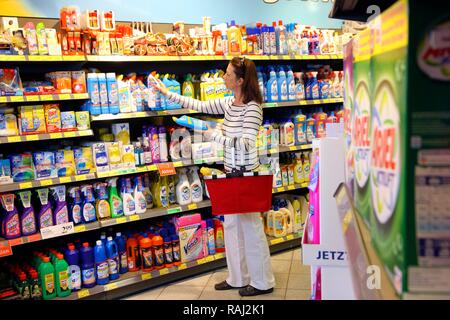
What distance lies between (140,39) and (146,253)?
186 centimetres

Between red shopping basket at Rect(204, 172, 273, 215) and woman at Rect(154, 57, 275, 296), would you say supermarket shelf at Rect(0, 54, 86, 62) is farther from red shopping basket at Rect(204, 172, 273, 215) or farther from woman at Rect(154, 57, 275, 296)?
red shopping basket at Rect(204, 172, 273, 215)

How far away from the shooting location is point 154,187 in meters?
4.36

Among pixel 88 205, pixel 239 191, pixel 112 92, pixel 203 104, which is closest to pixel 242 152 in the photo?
pixel 239 191

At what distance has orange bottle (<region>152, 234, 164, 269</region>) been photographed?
419cm

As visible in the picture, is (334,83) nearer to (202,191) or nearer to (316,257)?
(202,191)

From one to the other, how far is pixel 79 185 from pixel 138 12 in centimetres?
182

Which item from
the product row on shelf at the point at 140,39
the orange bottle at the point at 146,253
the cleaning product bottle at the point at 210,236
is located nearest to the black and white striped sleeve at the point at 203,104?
the product row on shelf at the point at 140,39

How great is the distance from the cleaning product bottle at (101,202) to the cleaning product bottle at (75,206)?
155mm

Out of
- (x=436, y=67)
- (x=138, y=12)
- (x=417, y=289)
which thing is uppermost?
→ (x=138, y=12)

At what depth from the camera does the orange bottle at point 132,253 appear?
4152 millimetres

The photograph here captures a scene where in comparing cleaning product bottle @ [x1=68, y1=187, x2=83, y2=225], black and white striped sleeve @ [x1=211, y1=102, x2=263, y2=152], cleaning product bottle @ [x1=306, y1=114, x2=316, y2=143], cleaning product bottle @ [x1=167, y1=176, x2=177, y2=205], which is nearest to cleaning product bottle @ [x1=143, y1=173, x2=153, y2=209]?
cleaning product bottle @ [x1=167, y1=176, x2=177, y2=205]

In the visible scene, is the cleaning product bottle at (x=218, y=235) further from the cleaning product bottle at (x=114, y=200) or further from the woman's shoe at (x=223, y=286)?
the cleaning product bottle at (x=114, y=200)

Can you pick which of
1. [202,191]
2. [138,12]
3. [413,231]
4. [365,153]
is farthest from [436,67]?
[138,12]

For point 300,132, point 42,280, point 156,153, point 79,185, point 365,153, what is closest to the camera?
point 365,153
